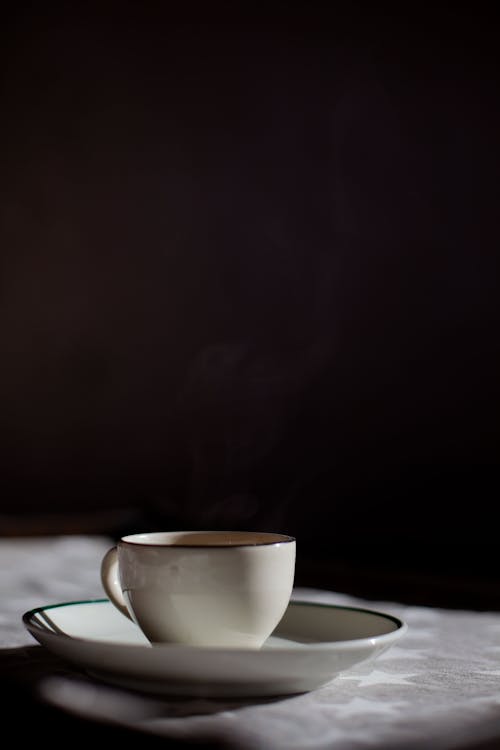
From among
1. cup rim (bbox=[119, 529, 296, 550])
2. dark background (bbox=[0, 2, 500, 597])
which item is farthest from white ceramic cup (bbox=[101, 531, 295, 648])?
dark background (bbox=[0, 2, 500, 597])

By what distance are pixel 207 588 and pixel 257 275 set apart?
1.38 meters

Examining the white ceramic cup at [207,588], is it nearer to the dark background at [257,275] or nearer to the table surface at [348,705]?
the table surface at [348,705]

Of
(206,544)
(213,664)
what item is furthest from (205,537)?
(213,664)

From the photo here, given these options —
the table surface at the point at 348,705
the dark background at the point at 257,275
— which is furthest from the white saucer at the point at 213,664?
the dark background at the point at 257,275

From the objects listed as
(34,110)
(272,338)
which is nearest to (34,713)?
(272,338)

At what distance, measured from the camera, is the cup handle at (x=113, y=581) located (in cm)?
53

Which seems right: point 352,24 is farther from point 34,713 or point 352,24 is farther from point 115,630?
point 34,713

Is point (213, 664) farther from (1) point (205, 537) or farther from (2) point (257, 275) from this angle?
(2) point (257, 275)

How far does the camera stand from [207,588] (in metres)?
0.46

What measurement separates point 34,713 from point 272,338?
1410mm

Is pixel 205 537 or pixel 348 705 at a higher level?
pixel 205 537

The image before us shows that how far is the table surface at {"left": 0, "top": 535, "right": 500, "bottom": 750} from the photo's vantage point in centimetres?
38

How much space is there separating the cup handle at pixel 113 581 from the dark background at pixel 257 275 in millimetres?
905

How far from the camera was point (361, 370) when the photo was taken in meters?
1.70
